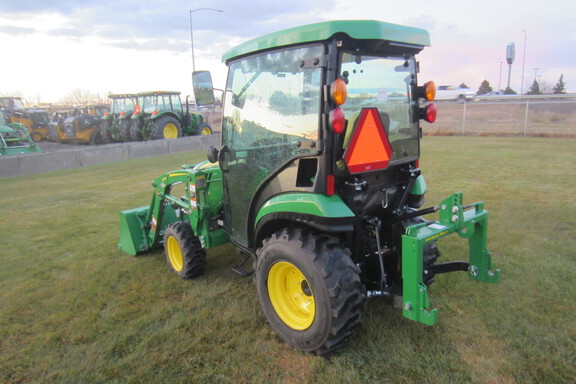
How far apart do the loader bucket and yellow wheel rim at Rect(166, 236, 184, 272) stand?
0.59m

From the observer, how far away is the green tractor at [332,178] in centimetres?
256

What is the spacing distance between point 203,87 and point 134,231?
2.23m

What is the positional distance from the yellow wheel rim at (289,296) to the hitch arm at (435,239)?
72 cm

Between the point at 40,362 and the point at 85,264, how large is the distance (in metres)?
1.86

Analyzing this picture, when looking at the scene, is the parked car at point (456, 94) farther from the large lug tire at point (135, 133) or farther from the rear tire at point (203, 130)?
the large lug tire at point (135, 133)

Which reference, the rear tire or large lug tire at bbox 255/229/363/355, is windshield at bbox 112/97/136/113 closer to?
the rear tire

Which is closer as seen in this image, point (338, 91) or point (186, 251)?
point (338, 91)

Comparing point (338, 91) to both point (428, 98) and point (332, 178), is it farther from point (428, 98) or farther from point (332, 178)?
point (428, 98)

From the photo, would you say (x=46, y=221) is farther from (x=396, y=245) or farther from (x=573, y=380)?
(x=573, y=380)

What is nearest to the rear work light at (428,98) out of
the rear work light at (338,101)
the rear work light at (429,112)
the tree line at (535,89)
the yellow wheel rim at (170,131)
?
the rear work light at (429,112)

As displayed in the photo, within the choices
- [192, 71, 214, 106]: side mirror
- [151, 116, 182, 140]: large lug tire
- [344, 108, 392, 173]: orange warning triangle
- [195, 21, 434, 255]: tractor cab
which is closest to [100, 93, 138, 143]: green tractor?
[151, 116, 182, 140]: large lug tire

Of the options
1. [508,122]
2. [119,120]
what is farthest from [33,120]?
[508,122]

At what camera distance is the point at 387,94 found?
3014 mm

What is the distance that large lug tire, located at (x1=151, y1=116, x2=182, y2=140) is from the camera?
15.6m
